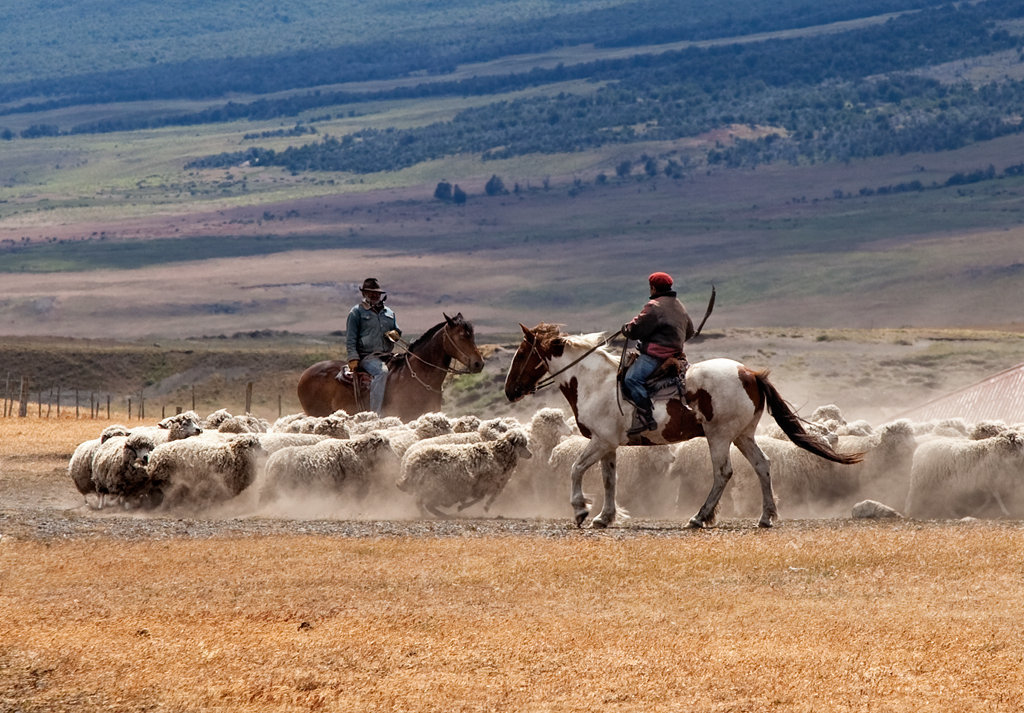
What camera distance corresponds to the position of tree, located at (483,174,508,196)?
165250 mm

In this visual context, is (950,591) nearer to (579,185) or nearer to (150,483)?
(150,483)

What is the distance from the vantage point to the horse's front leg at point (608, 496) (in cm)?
1619

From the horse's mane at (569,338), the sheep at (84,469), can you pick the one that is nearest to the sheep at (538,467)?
the horse's mane at (569,338)

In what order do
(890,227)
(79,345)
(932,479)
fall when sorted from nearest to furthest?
(932,479) < (79,345) < (890,227)

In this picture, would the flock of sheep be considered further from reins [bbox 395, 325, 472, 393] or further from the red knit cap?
the red knit cap

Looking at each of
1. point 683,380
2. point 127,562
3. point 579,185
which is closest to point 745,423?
point 683,380

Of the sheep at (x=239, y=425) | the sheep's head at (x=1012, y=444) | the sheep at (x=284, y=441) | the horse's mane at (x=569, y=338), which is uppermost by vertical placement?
the horse's mane at (x=569, y=338)

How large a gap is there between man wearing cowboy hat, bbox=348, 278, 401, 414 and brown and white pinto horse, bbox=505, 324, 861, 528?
6.10 metres

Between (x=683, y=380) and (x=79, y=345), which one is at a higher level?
(x=683, y=380)

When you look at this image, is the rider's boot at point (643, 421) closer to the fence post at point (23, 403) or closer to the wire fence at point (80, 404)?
the wire fence at point (80, 404)

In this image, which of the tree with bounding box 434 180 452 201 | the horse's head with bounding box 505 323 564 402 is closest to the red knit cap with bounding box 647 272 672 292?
the horse's head with bounding box 505 323 564 402

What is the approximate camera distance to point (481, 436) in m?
19.0

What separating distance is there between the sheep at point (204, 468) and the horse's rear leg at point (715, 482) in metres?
5.24

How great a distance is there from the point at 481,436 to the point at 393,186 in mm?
161937
